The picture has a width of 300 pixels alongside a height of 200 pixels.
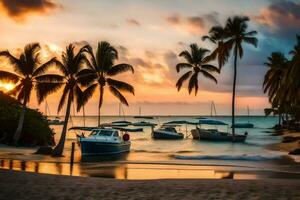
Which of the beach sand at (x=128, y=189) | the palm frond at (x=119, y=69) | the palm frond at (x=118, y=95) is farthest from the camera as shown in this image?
the palm frond at (x=119, y=69)

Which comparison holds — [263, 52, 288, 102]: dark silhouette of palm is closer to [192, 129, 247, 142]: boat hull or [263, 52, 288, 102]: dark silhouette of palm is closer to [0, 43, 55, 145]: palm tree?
[192, 129, 247, 142]: boat hull

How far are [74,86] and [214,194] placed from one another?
2457 centimetres

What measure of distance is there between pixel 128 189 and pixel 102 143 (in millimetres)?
23857

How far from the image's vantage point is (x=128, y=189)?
15758mm

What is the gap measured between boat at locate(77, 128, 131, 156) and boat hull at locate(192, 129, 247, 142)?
Result: 1249 inches

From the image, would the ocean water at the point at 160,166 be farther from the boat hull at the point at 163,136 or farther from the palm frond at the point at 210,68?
the boat hull at the point at 163,136

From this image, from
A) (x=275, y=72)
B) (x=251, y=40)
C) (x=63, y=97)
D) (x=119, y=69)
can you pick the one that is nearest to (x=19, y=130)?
(x=63, y=97)

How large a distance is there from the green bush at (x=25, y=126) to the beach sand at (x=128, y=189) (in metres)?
29.2

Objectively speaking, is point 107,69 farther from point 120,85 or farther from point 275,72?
point 275,72

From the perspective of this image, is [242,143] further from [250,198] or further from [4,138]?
[250,198]

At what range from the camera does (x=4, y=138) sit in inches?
1794

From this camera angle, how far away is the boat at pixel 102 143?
3885cm

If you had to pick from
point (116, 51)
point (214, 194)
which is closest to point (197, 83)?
point (116, 51)

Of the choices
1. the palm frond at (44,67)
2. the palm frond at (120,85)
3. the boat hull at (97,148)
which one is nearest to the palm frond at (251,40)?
the palm frond at (120,85)
